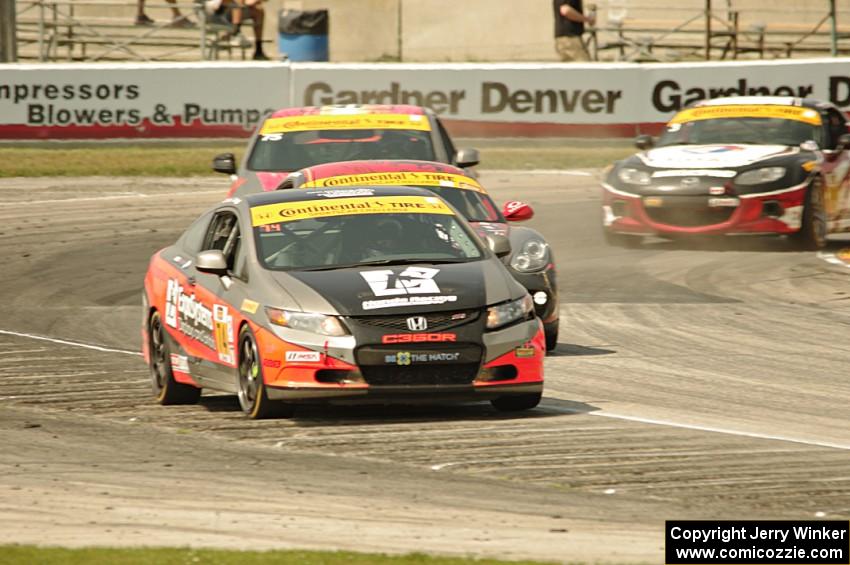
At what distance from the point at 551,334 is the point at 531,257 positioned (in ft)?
2.01

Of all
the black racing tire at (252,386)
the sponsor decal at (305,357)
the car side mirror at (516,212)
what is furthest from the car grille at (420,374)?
the car side mirror at (516,212)

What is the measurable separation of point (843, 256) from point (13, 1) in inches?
678

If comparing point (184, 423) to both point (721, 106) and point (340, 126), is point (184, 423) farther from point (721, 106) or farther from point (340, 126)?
point (721, 106)

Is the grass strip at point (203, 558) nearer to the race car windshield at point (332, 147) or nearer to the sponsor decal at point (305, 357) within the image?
the sponsor decal at point (305, 357)

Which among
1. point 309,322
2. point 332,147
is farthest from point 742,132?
point 309,322

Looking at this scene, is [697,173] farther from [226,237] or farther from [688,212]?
[226,237]

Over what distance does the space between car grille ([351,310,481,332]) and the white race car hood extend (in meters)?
9.85

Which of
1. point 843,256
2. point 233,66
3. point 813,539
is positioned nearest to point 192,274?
point 813,539

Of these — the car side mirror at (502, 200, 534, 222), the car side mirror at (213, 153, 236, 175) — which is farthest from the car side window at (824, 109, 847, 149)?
the car side mirror at (502, 200, 534, 222)

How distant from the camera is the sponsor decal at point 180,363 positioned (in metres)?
11.3

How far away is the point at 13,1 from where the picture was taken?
3141 cm

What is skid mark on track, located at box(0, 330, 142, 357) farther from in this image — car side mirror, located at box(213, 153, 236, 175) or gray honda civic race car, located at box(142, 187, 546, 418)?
car side mirror, located at box(213, 153, 236, 175)

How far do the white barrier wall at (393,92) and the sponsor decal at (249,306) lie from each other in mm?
19240

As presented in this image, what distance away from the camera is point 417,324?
392 inches
